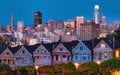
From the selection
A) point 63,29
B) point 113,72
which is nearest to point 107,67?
point 113,72

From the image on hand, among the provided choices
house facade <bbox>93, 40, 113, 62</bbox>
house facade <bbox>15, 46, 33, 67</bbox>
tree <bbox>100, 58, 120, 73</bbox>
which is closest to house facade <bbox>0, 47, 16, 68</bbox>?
house facade <bbox>15, 46, 33, 67</bbox>

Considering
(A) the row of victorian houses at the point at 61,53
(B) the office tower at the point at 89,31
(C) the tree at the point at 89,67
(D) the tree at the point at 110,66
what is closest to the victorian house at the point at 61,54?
(A) the row of victorian houses at the point at 61,53

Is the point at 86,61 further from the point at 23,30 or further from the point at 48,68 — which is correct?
the point at 23,30

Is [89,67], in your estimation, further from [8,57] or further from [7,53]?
[7,53]

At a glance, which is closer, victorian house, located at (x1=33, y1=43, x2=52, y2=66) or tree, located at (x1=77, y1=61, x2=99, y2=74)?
tree, located at (x1=77, y1=61, x2=99, y2=74)

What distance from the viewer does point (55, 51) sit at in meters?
78.1

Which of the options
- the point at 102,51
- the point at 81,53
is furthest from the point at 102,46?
the point at 81,53

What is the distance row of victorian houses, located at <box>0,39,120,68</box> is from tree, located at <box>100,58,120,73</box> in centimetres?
734

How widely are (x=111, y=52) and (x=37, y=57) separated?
1056 cm

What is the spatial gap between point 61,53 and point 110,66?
38.0 feet

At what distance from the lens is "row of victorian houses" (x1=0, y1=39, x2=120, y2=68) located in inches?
3034

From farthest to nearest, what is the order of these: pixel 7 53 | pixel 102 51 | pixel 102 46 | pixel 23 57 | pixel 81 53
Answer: pixel 7 53, pixel 23 57, pixel 81 53, pixel 102 46, pixel 102 51

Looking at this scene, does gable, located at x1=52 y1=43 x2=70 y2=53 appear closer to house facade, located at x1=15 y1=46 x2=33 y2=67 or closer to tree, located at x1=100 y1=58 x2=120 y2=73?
house facade, located at x1=15 y1=46 x2=33 y2=67

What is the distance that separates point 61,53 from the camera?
255 ft
